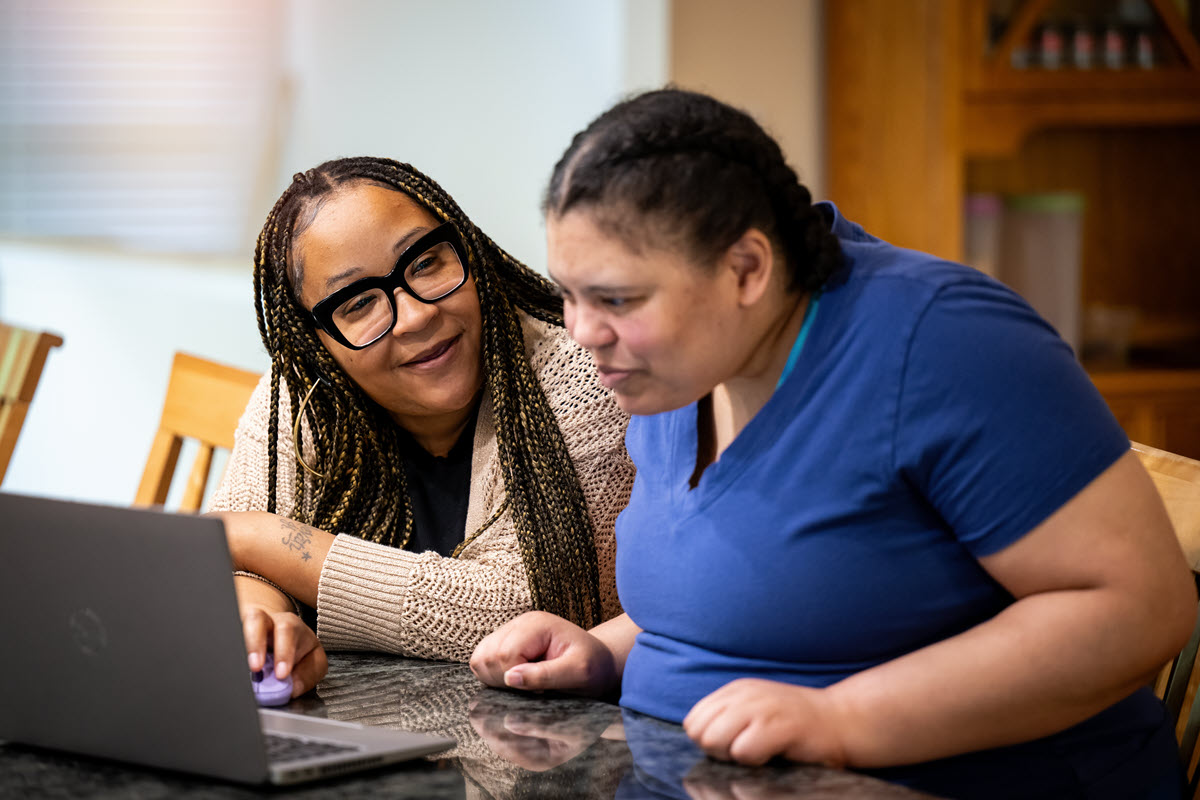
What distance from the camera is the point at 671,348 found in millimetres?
861

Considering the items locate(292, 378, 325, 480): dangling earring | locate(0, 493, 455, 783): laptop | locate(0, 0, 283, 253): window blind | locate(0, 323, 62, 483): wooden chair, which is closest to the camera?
locate(0, 493, 455, 783): laptop

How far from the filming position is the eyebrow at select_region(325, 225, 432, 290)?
1.39 meters

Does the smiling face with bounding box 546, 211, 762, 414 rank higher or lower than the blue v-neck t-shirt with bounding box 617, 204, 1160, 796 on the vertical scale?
higher

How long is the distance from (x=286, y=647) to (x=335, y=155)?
6.32 ft

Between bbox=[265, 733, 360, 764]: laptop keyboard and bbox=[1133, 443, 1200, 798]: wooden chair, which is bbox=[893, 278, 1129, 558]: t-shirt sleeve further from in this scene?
bbox=[265, 733, 360, 764]: laptop keyboard

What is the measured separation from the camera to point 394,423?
1.54 metres

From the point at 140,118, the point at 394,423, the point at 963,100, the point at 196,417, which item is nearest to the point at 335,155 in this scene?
the point at 140,118

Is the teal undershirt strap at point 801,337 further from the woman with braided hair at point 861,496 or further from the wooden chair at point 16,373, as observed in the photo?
the wooden chair at point 16,373

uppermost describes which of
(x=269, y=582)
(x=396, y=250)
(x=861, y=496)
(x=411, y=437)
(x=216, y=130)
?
(x=216, y=130)

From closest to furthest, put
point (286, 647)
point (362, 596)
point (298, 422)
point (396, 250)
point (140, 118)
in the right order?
point (286, 647) < point (362, 596) < point (396, 250) < point (298, 422) < point (140, 118)

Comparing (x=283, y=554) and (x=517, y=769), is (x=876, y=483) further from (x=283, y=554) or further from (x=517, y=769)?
(x=283, y=554)

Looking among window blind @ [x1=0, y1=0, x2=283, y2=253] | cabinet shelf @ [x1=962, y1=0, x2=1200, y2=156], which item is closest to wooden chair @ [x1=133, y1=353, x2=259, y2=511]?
window blind @ [x1=0, y1=0, x2=283, y2=253]

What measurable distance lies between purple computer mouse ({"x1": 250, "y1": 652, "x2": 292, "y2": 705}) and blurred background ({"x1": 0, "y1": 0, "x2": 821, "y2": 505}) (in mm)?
1835

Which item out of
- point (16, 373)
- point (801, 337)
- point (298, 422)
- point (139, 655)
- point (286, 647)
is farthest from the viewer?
point (16, 373)
